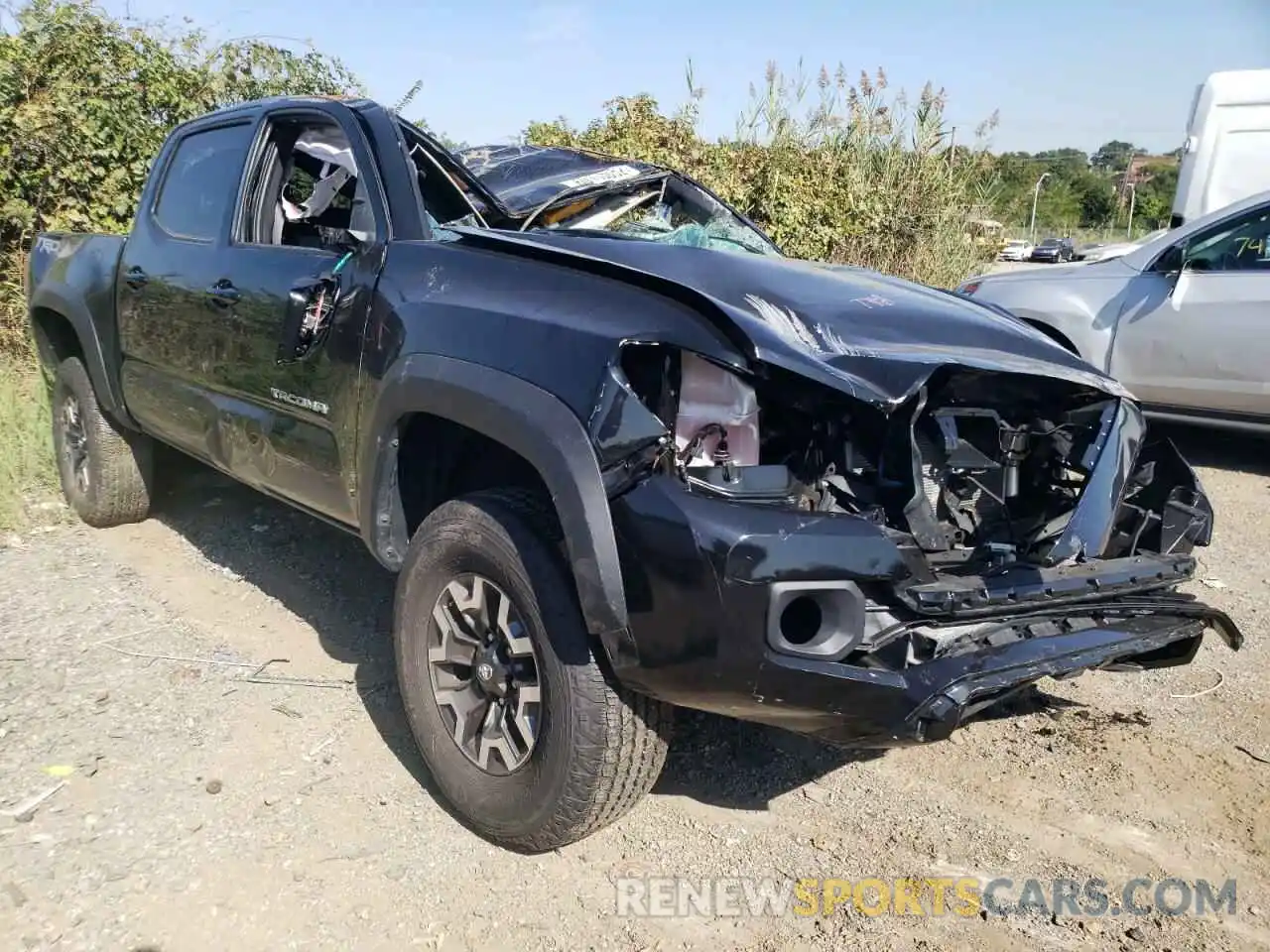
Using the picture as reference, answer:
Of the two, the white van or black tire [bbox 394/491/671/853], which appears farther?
the white van

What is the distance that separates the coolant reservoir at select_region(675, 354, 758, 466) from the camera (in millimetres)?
2209

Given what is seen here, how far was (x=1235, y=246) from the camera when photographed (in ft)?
20.1

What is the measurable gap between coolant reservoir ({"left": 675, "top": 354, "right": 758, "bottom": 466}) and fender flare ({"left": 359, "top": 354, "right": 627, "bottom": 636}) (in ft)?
0.79

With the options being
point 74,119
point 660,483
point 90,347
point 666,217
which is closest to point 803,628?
point 660,483

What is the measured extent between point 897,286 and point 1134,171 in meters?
56.9

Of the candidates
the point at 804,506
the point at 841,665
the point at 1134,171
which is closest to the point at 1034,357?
the point at 804,506

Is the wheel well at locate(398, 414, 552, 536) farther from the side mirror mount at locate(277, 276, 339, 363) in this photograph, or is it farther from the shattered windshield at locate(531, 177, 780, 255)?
the shattered windshield at locate(531, 177, 780, 255)

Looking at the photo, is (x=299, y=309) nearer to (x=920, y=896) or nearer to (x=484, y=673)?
(x=484, y=673)

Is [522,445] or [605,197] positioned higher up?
[605,197]

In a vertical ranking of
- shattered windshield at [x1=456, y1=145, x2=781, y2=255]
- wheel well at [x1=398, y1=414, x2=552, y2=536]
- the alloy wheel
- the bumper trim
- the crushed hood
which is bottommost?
the alloy wheel

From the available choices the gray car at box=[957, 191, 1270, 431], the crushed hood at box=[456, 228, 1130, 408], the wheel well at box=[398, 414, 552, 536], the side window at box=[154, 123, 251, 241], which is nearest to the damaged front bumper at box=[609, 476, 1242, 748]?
the crushed hood at box=[456, 228, 1130, 408]

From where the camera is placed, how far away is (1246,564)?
477 cm

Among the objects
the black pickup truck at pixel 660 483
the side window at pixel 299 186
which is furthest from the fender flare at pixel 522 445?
the side window at pixel 299 186

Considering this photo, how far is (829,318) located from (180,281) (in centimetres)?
269
